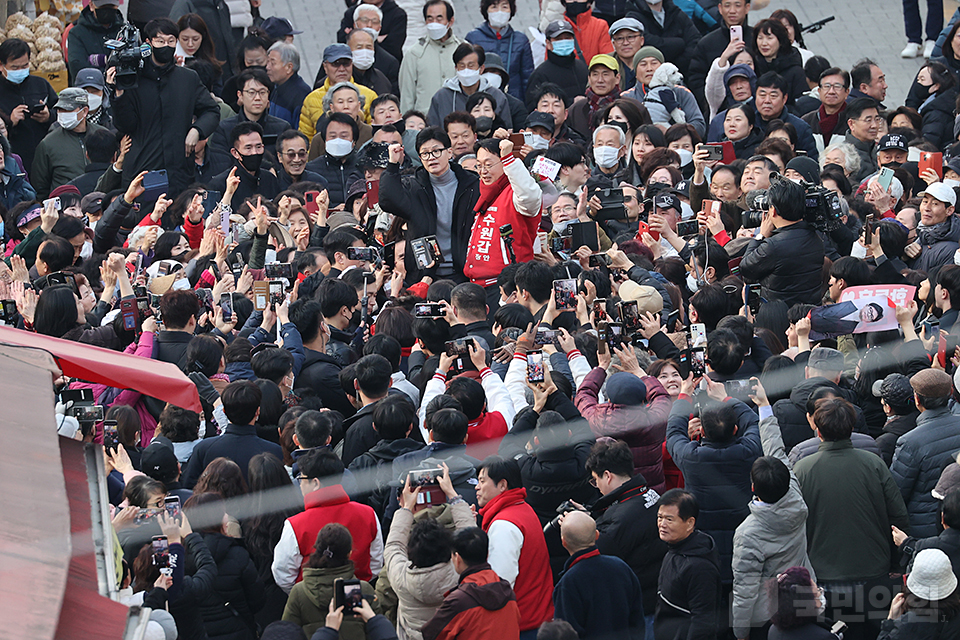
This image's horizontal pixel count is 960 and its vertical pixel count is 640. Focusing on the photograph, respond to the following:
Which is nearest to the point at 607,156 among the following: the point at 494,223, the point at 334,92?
the point at 494,223

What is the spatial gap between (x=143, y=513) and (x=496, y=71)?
8.08m

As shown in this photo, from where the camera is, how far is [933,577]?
4934 millimetres

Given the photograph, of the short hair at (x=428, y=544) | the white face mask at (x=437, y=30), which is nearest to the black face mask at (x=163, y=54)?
the white face mask at (x=437, y=30)

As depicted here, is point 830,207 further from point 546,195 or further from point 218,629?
point 218,629

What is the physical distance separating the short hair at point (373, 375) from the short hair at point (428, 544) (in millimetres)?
1364

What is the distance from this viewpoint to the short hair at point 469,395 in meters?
5.74

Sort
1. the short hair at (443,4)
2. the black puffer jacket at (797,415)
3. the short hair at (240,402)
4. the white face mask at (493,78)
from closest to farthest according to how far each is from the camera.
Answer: the short hair at (240,402) → the black puffer jacket at (797,415) → the white face mask at (493,78) → the short hair at (443,4)

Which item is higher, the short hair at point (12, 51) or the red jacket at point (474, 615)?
the short hair at point (12, 51)

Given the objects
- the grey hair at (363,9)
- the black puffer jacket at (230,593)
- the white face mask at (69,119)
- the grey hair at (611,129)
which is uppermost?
the grey hair at (363,9)

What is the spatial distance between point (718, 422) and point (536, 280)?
5.63 feet

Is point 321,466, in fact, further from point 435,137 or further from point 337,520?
point 435,137

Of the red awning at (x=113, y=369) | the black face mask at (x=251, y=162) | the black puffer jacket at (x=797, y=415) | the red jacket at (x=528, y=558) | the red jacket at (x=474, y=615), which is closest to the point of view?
the red awning at (x=113, y=369)

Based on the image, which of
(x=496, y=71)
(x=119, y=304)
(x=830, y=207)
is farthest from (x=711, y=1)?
(x=119, y=304)

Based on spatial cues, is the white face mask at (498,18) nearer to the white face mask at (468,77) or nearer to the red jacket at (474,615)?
the white face mask at (468,77)
